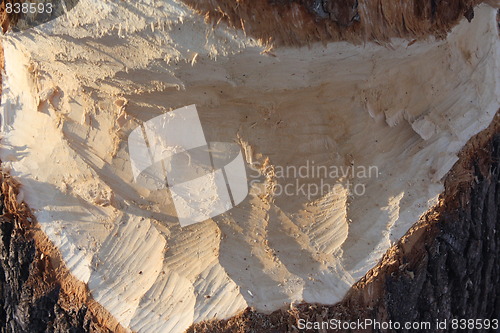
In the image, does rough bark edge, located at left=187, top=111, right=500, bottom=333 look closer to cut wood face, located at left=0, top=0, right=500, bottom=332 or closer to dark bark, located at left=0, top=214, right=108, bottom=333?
cut wood face, located at left=0, top=0, right=500, bottom=332

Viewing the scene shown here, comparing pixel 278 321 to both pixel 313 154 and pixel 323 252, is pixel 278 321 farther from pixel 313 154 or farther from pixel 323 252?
pixel 313 154

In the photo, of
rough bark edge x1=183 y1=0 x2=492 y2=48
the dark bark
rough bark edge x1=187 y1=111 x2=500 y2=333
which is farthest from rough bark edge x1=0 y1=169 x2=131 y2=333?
rough bark edge x1=183 y1=0 x2=492 y2=48

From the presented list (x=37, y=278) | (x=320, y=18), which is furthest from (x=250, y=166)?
(x=37, y=278)

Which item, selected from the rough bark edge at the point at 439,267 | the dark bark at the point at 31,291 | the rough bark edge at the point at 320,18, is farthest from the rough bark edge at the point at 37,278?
the rough bark edge at the point at 320,18

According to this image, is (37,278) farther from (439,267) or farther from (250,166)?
(439,267)

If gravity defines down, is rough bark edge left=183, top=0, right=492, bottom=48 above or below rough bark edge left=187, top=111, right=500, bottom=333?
above

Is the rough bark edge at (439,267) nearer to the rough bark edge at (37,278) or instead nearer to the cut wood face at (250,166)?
the cut wood face at (250,166)
